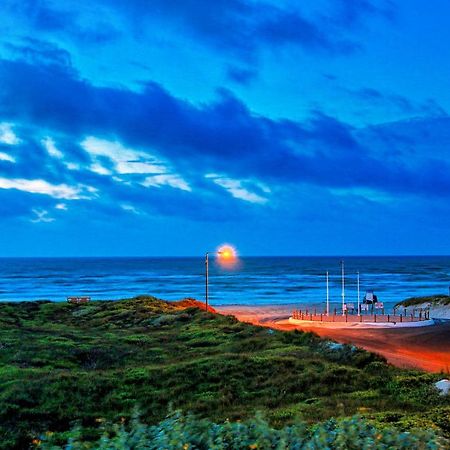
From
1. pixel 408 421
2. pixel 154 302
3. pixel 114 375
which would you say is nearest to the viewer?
pixel 408 421

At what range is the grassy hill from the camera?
1513 centimetres

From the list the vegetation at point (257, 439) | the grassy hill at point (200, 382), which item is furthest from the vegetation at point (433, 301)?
the vegetation at point (257, 439)

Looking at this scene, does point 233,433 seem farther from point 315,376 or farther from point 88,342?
point 88,342

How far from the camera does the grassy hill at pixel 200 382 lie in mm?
15133

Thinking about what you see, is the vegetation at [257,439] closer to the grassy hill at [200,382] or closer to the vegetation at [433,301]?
the grassy hill at [200,382]

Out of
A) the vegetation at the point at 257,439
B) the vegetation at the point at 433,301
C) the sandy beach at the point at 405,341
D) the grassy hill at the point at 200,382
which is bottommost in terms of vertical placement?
the sandy beach at the point at 405,341

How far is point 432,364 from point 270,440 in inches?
803

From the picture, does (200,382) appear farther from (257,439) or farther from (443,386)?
(257,439)

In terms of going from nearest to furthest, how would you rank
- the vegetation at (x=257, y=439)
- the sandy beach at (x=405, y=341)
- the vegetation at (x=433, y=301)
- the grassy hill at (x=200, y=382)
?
the vegetation at (x=257, y=439) < the grassy hill at (x=200, y=382) < the sandy beach at (x=405, y=341) < the vegetation at (x=433, y=301)

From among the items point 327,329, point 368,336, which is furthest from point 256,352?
point 327,329

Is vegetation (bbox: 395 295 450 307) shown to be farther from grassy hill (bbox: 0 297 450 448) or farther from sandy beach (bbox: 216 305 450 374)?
grassy hill (bbox: 0 297 450 448)

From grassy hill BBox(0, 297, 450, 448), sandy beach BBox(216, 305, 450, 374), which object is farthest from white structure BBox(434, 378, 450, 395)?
sandy beach BBox(216, 305, 450, 374)

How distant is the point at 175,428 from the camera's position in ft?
25.5

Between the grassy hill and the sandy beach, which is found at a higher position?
the grassy hill
